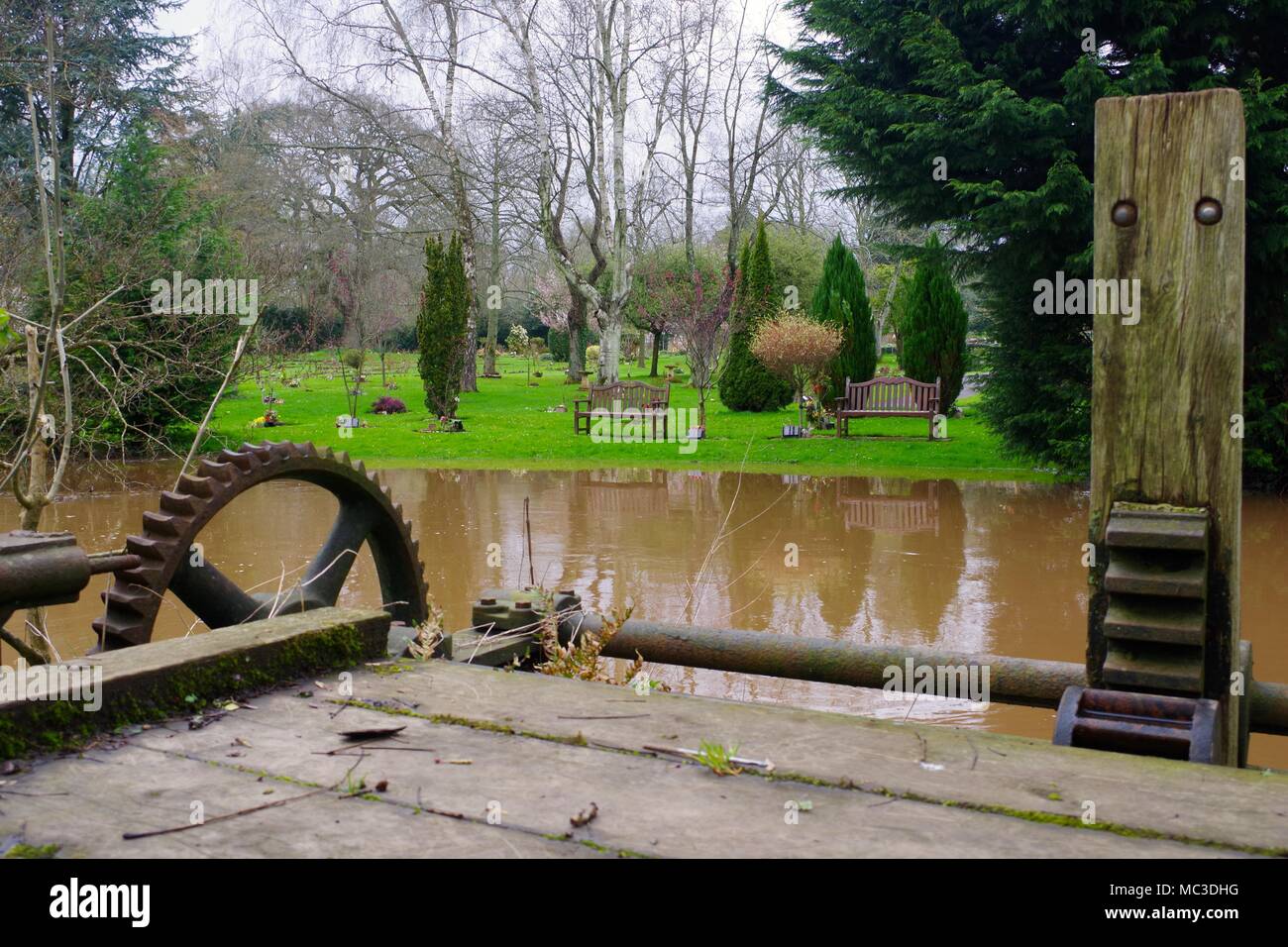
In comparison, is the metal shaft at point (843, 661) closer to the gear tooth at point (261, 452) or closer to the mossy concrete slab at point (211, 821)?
the gear tooth at point (261, 452)

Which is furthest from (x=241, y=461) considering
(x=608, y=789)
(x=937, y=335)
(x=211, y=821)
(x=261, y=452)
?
(x=937, y=335)

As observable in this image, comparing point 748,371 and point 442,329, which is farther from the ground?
point 442,329

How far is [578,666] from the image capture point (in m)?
3.43

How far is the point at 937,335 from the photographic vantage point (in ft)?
77.3

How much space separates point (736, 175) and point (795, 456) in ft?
73.6

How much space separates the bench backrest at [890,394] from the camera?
794 inches

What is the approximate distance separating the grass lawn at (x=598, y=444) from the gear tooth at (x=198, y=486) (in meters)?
9.58

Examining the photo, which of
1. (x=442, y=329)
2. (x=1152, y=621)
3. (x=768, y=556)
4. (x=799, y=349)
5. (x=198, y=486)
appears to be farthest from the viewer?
(x=442, y=329)

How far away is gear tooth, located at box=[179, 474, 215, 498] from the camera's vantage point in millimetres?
3408

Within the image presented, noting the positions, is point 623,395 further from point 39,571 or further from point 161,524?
point 39,571

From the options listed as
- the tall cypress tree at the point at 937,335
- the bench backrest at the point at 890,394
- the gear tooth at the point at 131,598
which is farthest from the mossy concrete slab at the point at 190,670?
the tall cypress tree at the point at 937,335

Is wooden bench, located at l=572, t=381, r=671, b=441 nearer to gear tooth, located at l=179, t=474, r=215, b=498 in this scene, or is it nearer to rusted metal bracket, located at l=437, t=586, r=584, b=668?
rusted metal bracket, located at l=437, t=586, r=584, b=668

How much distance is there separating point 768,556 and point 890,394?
468 inches

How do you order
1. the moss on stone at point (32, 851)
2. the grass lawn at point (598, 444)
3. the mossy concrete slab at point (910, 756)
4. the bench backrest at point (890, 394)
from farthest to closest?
the bench backrest at point (890, 394), the grass lawn at point (598, 444), the mossy concrete slab at point (910, 756), the moss on stone at point (32, 851)
